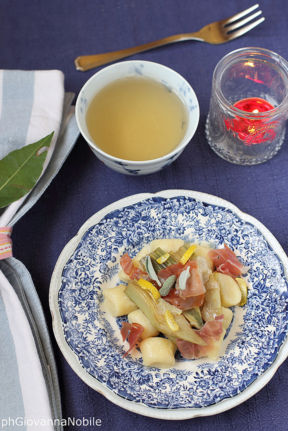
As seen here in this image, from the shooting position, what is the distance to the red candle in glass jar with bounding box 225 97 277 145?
1.34 meters

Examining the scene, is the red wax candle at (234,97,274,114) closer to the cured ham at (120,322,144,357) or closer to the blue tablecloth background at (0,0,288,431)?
the blue tablecloth background at (0,0,288,431)

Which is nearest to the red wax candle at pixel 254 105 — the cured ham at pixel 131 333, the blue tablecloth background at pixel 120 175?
the blue tablecloth background at pixel 120 175

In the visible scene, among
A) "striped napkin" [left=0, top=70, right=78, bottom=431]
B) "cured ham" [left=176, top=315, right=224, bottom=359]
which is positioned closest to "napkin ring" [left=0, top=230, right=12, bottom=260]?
"striped napkin" [left=0, top=70, right=78, bottom=431]

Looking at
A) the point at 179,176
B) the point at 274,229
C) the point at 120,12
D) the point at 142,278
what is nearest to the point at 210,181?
the point at 179,176

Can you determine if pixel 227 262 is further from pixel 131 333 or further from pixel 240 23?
pixel 240 23

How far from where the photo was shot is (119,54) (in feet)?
5.07

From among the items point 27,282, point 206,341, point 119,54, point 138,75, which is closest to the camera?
point 206,341

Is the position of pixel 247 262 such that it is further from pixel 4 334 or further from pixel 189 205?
pixel 4 334

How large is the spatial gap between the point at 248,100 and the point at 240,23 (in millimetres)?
281

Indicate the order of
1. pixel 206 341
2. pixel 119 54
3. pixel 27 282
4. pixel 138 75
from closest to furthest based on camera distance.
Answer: pixel 206 341, pixel 27 282, pixel 138 75, pixel 119 54

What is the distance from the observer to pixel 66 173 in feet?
4.76

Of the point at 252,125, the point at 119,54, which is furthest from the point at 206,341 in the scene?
the point at 119,54

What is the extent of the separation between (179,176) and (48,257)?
1.42ft

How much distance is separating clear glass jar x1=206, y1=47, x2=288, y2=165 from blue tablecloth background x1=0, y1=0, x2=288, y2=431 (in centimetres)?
4
